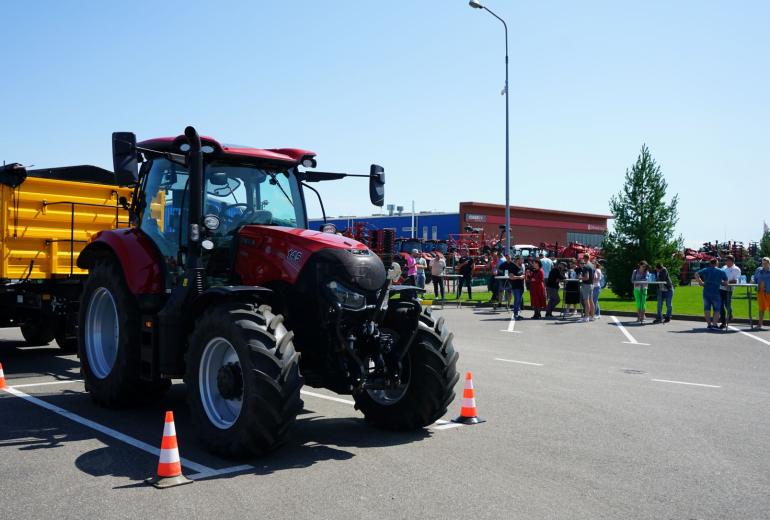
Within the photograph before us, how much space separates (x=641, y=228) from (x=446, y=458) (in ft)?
77.3

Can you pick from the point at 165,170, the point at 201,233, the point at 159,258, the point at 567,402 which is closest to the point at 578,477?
the point at 567,402

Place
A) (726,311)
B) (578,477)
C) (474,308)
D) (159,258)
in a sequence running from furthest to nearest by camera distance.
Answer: (474,308) < (726,311) < (159,258) < (578,477)

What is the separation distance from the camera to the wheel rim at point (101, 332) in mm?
7840

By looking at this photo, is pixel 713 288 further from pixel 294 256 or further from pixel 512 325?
pixel 294 256

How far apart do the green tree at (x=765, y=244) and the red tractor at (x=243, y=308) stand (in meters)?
43.9

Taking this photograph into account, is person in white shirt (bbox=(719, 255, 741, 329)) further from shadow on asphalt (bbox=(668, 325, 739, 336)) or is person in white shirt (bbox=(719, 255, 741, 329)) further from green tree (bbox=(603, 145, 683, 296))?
green tree (bbox=(603, 145, 683, 296))

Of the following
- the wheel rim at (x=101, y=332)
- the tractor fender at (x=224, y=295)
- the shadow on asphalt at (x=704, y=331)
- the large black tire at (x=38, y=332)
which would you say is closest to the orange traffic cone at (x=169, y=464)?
the tractor fender at (x=224, y=295)

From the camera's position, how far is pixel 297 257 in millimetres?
6105

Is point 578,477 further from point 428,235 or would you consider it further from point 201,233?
point 428,235

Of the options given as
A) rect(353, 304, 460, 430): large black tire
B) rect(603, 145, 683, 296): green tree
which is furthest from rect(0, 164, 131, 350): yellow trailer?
rect(603, 145, 683, 296): green tree

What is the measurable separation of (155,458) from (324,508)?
5.92 ft

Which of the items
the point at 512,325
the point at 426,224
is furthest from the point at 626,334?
the point at 426,224

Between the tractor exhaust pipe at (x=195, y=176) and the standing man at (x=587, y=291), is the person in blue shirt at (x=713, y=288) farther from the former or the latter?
the tractor exhaust pipe at (x=195, y=176)

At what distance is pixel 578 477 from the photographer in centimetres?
525
